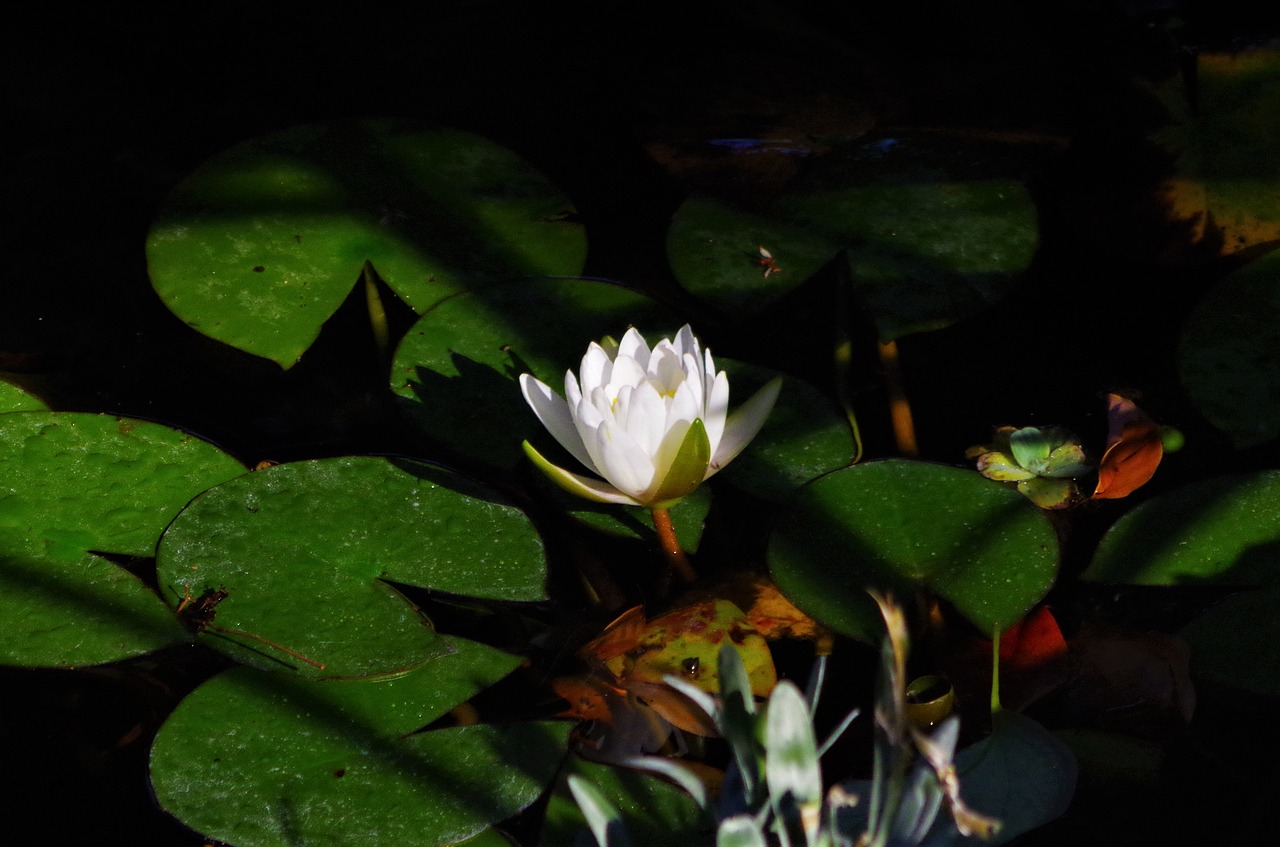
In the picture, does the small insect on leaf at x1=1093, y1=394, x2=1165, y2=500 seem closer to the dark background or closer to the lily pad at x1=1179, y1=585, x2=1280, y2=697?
the dark background

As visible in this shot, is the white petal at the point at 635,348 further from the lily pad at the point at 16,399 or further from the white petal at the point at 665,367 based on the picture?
the lily pad at the point at 16,399

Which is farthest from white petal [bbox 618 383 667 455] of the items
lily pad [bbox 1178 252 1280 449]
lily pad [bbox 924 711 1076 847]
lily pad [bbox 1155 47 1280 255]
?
lily pad [bbox 1155 47 1280 255]

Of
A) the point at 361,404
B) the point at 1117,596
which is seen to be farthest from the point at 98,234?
the point at 1117,596

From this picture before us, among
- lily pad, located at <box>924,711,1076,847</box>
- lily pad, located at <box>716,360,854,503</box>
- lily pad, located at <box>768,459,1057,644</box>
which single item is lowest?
lily pad, located at <box>924,711,1076,847</box>

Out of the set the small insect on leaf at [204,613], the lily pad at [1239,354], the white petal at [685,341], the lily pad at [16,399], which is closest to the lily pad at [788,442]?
the white petal at [685,341]

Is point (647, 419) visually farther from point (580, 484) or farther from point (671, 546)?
point (671, 546)

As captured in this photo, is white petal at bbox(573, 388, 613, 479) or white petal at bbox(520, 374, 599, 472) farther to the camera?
white petal at bbox(520, 374, 599, 472)

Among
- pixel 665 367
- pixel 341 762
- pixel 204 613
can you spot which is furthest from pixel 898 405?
pixel 204 613
